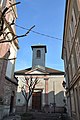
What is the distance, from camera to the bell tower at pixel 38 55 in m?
25.3

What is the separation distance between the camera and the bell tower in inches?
998

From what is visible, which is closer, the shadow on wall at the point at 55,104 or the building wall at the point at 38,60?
the shadow on wall at the point at 55,104

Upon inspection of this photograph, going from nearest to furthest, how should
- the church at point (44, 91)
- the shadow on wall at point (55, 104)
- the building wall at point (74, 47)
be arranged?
the building wall at point (74, 47), the shadow on wall at point (55, 104), the church at point (44, 91)

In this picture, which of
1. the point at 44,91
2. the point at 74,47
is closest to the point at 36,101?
the point at 44,91

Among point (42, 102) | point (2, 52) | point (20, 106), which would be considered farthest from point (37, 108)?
point (2, 52)

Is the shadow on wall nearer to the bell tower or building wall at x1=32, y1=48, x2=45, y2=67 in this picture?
building wall at x1=32, y1=48, x2=45, y2=67

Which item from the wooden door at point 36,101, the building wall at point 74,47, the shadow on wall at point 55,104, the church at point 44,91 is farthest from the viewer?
the wooden door at point 36,101

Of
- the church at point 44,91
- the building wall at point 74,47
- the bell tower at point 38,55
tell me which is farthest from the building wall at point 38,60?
the building wall at point 74,47

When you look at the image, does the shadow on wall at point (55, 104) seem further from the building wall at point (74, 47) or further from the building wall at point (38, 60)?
the building wall at point (74, 47)

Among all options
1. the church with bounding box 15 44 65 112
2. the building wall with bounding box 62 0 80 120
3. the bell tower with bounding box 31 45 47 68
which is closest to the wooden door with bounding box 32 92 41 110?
the church with bounding box 15 44 65 112

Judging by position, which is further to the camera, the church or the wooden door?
the wooden door

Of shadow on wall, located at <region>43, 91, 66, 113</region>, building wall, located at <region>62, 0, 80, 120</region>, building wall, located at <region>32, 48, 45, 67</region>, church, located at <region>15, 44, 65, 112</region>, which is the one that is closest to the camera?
building wall, located at <region>62, 0, 80, 120</region>

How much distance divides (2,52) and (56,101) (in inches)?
549

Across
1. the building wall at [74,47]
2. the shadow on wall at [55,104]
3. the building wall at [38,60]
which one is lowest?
the shadow on wall at [55,104]
